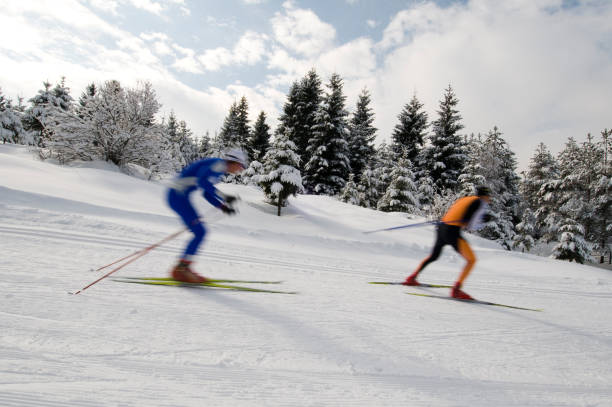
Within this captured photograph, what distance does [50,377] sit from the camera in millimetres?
1843

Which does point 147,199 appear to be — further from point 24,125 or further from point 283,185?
point 24,125

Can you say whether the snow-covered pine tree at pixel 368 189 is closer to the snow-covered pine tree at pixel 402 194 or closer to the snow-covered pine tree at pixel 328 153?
the snow-covered pine tree at pixel 328 153

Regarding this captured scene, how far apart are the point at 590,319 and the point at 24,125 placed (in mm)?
46339

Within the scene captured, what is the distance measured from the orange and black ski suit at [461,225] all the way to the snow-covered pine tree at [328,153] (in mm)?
23456

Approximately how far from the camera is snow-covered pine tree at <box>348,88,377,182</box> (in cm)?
3269

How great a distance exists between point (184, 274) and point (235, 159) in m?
1.68

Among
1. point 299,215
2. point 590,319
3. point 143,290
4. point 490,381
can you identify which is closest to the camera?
point 490,381

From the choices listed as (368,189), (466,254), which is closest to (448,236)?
(466,254)

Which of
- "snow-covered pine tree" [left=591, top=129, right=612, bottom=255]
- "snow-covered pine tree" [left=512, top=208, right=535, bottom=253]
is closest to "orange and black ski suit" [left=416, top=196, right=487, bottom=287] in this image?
"snow-covered pine tree" [left=512, top=208, right=535, bottom=253]

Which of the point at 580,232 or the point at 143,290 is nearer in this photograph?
the point at 143,290

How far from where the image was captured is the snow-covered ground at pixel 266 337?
6.48ft

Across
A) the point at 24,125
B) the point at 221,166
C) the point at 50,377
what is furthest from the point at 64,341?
the point at 24,125

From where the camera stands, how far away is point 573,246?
20.8m

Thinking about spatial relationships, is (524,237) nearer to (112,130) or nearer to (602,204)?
(602,204)
